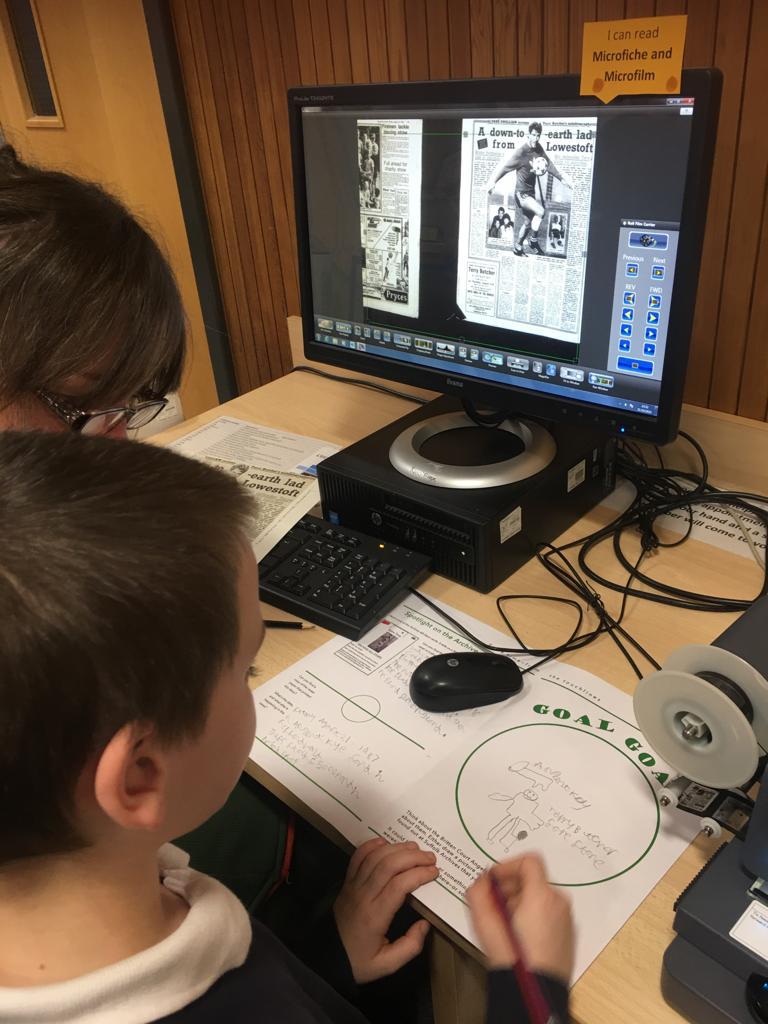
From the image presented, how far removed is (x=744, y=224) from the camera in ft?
3.15

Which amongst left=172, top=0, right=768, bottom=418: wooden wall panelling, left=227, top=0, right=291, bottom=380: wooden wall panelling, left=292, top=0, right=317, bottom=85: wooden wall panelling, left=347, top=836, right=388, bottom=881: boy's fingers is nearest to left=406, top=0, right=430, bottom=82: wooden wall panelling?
left=172, top=0, right=768, bottom=418: wooden wall panelling

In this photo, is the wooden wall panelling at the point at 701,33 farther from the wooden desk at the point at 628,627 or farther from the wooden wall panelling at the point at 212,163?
the wooden wall panelling at the point at 212,163

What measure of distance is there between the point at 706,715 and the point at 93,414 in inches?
23.9

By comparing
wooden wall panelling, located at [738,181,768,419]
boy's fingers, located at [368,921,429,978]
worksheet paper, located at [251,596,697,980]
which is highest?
wooden wall panelling, located at [738,181,768,419]

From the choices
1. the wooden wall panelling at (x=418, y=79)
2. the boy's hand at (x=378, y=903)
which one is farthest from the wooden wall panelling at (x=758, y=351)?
the boy's hand at (x=378, y=903)

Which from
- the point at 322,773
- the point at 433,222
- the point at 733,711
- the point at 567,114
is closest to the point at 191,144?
the point at 433,222

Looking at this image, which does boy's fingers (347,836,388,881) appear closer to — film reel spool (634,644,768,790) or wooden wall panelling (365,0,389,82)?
film reel spool (634,644,768,790)

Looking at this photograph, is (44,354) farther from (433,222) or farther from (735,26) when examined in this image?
(735,26)

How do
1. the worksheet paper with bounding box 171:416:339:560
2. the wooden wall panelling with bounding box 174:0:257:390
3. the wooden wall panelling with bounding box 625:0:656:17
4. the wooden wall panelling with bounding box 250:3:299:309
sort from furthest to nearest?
the wooden wall panelling with bounding box 174:0:257:390 → the wooden wall panelling with bounding box 250:3:299:309 → the worksheet paper with bounding box 171:416:339:560 → the wooden wall panelling with bounding box 625:0:656:17

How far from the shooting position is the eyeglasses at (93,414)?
30.2 inches

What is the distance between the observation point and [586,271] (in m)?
0.85

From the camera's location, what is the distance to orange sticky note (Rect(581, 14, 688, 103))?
716 millimetres

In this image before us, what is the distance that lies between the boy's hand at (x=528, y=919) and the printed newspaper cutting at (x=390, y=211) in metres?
0.67

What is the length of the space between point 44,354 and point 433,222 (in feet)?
1.53
